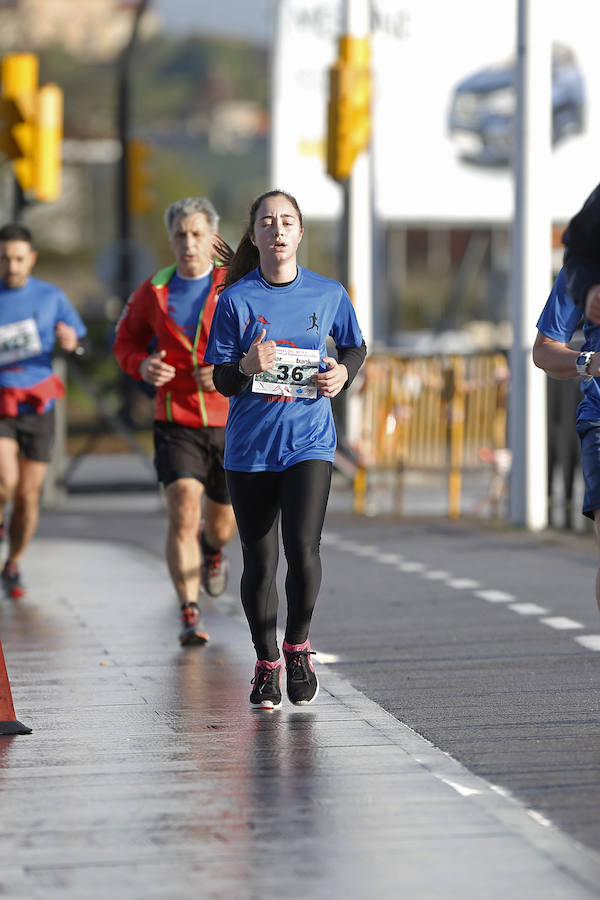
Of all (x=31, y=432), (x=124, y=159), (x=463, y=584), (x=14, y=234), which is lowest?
(x=463, y=584)

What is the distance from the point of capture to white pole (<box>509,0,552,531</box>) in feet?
50.5

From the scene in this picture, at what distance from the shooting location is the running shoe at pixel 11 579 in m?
11.6

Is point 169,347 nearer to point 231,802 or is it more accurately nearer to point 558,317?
point 558,317

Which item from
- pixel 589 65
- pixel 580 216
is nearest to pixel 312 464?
pixel 580 216

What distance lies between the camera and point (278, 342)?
295 inches

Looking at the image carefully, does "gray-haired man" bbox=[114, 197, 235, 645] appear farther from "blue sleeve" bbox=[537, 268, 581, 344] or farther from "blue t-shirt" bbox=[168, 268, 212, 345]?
"blue sleeve" bbox=[537, 268, 581, 344]

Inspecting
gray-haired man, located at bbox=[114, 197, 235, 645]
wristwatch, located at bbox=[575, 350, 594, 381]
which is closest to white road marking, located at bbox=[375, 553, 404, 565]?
gray-haired man, located at bbox=[114, 197, 235, 645]

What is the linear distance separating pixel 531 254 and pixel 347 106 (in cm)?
402

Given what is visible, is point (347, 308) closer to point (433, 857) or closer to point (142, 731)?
point (142, 731)

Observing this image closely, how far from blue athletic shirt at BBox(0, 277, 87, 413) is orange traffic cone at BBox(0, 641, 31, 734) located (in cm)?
467

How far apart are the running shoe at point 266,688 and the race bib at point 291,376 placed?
0.98 meters

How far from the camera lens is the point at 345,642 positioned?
369 inches

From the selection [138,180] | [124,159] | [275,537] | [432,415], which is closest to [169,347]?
[275,537]

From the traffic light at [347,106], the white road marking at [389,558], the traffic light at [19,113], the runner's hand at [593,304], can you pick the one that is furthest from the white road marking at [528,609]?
the traffic light at [19,113]
